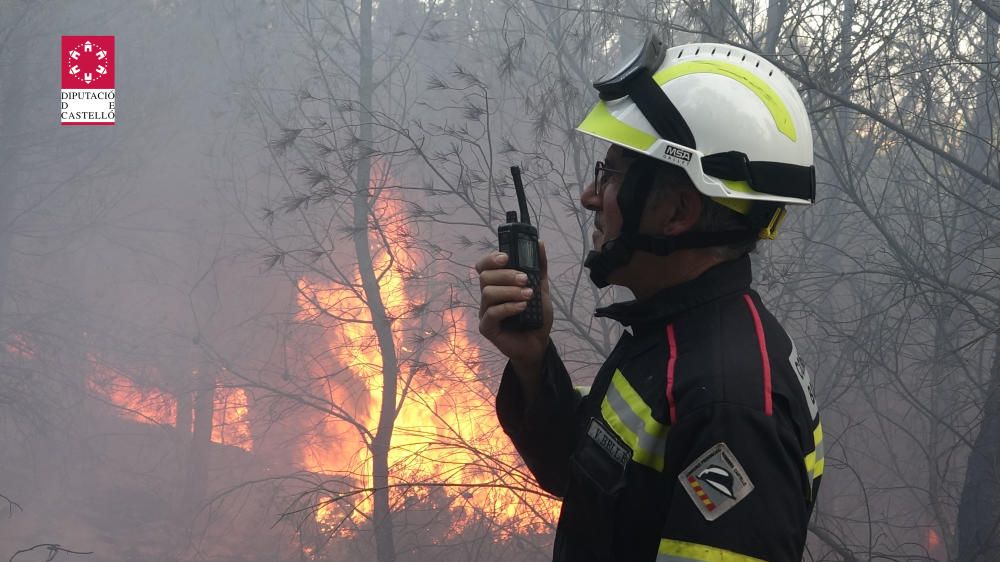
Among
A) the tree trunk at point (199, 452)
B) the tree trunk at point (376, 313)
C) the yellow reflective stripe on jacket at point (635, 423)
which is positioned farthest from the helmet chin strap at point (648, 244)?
the tree trunk at point (199, 452)

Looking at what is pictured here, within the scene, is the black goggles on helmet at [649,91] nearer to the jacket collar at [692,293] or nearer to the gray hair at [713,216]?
the gray hair at [713,216]

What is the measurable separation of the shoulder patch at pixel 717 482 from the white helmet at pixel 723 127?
55 centimetres

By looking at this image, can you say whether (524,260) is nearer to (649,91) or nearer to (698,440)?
(649,91)

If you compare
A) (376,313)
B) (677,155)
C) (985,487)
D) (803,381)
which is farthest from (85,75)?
(803,381)

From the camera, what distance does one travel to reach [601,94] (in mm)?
1830

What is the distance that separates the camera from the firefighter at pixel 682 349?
4.09ft

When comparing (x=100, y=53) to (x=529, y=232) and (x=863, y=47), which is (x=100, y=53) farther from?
(x=529, y=232)

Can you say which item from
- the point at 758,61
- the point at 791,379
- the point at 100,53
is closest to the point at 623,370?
the point at 791,379

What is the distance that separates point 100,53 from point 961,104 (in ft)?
41.0

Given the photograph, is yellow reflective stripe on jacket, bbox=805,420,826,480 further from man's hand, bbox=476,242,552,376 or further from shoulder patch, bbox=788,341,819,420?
man's hand, bbox=476,242,552,376

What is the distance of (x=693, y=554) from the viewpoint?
1.22 meters

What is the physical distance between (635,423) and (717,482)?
0.23m

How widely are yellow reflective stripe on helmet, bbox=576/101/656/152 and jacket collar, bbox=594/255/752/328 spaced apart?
0.29 m

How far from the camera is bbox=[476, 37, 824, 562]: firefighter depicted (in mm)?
1248
